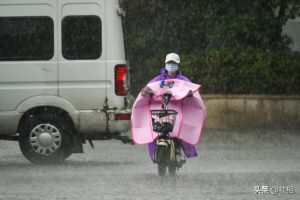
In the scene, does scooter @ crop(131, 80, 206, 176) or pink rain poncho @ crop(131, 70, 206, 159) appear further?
pink rain poncho @ crop(131, 70, 206, 159)

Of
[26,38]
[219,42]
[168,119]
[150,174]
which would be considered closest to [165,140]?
[168,119]

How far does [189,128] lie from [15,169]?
2.90 meters

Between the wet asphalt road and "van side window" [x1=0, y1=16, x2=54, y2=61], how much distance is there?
1674 mm

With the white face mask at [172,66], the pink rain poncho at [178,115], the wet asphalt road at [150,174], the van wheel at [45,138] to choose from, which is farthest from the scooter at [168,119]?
the van wheel at [45,138]

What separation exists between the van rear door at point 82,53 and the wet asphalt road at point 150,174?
1081 mm

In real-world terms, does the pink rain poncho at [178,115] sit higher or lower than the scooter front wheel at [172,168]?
higher

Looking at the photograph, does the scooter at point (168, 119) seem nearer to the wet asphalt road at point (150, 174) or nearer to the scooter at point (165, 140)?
the scooter at point (165, 140)

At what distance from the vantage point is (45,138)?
1519cm

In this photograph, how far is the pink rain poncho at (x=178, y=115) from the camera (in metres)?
13.3

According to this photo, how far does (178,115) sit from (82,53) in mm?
2470

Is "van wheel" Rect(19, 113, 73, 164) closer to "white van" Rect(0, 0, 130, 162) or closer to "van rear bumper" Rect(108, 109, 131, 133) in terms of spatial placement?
"white van" Rect(0, 0, 130, 162)

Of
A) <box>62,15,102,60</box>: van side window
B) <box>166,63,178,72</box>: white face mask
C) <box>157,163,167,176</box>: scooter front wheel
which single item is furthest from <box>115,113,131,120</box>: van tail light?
<box>157,163,167,176</box>: scooter front wheel

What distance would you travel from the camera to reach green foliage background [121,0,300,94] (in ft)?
75.8

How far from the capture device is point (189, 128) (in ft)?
44.1
